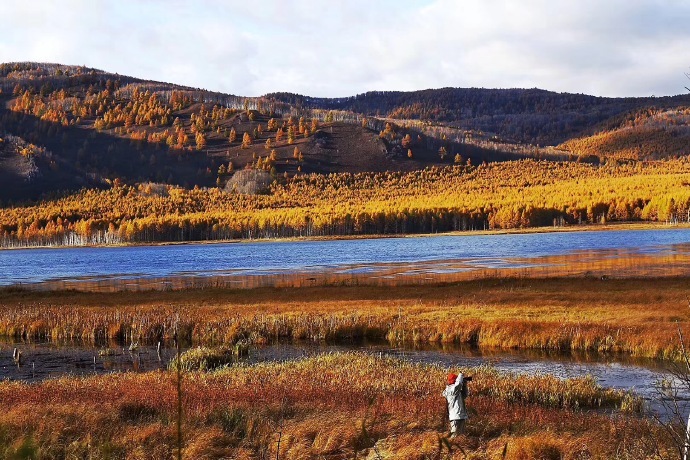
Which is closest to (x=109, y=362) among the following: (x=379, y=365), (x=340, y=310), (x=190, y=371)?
(x=190, y=371)

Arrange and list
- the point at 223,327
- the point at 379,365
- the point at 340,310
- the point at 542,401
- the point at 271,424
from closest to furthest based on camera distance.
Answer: the point at 271,424
the point at 542,401
the point at 379,365
the point at 223,327
the point at 340,310

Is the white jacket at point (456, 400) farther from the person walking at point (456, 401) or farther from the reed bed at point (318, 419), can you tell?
the reed bed at point (318, 419)

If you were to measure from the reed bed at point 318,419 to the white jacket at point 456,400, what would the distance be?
1.70 feet

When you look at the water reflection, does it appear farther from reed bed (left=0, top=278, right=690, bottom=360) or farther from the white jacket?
the white jacket

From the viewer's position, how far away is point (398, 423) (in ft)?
50.6

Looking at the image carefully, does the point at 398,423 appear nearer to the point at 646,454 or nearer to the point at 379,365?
the point at 646,454

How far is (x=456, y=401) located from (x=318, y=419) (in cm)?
308

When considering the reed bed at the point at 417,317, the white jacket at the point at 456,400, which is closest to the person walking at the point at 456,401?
the white jacket at the point at 456,400

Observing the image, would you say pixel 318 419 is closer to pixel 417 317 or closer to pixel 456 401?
pixel 456 401

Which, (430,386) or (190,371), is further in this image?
(190,371)

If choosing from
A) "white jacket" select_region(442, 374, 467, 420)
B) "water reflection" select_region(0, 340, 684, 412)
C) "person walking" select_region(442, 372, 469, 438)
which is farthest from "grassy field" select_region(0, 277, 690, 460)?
"water reflection" select_region(0, 340, 684, 412)

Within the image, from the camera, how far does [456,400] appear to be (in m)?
14.4

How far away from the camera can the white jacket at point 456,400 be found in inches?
560

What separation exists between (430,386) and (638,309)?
21881mm
